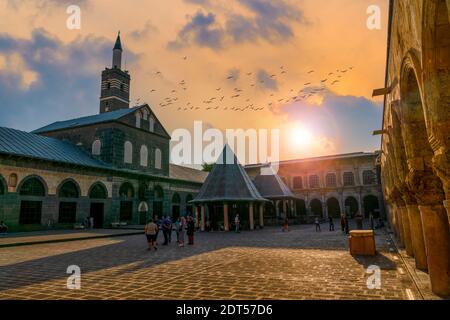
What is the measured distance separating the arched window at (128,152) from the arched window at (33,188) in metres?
9.32

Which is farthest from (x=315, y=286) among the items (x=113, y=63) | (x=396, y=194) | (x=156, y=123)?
(x=113, y=63)

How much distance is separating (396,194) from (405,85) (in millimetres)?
5597

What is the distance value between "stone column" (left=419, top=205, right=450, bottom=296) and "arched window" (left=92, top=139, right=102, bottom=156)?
2859 cm

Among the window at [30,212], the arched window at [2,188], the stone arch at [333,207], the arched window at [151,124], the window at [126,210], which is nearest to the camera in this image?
the arched window at [2,188]

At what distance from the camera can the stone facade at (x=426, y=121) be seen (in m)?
3.40

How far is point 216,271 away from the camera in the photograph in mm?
7254

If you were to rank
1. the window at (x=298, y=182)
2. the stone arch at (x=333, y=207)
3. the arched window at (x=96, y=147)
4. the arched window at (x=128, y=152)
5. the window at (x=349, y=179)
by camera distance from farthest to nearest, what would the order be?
the window at (x=298, y=182), the stone arch at (x=333, y=207), the window at (x=349, y=179), the arched window at (x=128, y=152), the arched window at (x=96, y=147)

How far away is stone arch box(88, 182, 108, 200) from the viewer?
25094mm

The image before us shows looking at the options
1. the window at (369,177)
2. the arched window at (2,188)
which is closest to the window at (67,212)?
the arched window at (2,188)

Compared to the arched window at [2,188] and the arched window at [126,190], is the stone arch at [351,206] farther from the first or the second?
the arched window at [2,188]

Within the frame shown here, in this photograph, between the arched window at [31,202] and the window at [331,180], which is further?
the window at [331,180]

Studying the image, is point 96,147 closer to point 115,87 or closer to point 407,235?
point 115,87

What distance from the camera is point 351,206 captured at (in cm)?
4191

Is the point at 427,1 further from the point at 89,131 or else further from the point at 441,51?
the point at 89,131
